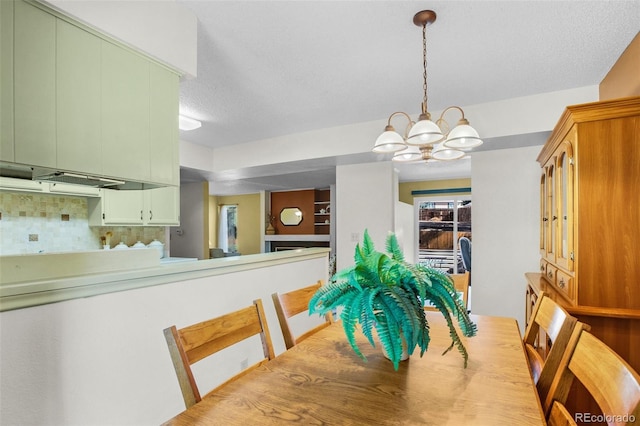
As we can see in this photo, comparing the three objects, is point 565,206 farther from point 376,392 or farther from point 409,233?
point 409,233

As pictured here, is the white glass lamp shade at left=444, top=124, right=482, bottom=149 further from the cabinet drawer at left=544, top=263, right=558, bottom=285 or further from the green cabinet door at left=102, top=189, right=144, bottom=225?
the green cabinet door at left=102, top=189, right=144, bottom=225

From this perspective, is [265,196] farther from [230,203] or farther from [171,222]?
[171,222]

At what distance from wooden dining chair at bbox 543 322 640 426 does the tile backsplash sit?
3766 mm

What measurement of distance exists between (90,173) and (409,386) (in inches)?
61.1

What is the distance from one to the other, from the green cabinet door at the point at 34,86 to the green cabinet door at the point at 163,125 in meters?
0.43

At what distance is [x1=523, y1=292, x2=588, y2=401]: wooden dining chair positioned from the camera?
3.22ft

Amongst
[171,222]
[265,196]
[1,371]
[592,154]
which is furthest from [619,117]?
[265,196]

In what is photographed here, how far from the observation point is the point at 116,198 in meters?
3.48

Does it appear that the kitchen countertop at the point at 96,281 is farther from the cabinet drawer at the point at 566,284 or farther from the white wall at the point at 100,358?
the cabinet drawer at the point at 566,284

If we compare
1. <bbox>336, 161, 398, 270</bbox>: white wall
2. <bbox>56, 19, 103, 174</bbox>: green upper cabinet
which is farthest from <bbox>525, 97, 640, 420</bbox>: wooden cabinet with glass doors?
<bbox>56, 19, 103, 174</bbox>: green upper cabinet

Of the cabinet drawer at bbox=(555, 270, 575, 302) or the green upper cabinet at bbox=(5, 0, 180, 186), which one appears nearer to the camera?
the green upper cabinet at bbox=(5, 0, 180, 186)

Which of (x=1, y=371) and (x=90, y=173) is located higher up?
(x=90, y=173)

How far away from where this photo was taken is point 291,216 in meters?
8.09

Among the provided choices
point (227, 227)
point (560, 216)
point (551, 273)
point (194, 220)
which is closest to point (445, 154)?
point (560, 216)
